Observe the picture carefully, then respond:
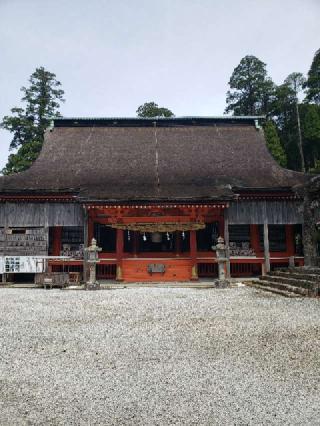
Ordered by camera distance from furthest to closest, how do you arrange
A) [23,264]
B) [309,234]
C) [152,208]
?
[152,208]
[23,264]
[309,234]

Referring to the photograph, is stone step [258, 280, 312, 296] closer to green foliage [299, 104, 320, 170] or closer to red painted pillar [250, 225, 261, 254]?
red painted pillar [250, 225, 261, 254]

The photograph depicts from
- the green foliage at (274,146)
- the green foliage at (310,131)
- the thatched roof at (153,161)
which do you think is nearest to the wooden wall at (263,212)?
the thatched roof at (153,161)

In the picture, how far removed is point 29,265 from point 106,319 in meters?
10.5

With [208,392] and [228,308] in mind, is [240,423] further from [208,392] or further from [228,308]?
[228,308]

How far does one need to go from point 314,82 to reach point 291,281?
94.2 feet

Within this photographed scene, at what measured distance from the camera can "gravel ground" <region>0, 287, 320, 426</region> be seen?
139 inches

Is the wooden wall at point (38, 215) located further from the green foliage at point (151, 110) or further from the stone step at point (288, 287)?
the green foliage at point (151, 110)

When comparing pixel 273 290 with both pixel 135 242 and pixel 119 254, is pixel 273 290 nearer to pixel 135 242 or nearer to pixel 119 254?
pixel 119 254

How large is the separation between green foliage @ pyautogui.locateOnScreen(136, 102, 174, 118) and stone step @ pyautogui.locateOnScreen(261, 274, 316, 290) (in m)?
30.6

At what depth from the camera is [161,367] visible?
4.80 meters

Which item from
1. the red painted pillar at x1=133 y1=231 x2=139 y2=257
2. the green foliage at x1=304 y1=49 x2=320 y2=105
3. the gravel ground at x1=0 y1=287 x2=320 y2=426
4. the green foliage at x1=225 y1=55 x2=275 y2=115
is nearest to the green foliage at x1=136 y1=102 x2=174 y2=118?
the green foliage at x1=225 y1=55 x2=275 y2=115

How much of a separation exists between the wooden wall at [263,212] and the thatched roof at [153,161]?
941 millimetres

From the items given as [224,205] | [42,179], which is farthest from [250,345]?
[42,179]

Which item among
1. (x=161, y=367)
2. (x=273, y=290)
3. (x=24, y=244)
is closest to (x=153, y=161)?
(x=24, y=244)
